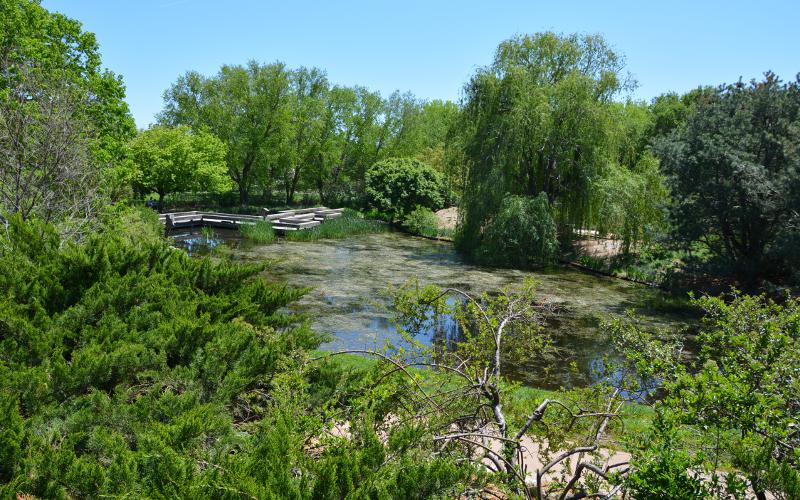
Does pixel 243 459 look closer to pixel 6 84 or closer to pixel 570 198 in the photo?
pixel 6 84

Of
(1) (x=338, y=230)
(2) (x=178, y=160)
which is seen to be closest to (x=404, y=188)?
(1) (x=338, y=230)

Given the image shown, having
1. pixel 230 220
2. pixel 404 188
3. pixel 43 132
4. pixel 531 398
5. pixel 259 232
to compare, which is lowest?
pixel 531 398

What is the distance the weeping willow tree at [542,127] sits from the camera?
1967cm

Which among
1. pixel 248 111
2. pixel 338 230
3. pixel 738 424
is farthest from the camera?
pixel 248 111

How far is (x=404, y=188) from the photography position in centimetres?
3394

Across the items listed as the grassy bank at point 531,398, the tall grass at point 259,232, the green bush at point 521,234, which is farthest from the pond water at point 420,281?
the green bush at point 521,234

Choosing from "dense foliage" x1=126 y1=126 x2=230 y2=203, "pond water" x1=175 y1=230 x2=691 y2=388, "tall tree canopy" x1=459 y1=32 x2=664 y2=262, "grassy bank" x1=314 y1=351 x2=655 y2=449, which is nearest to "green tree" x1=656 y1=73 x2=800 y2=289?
"pond water" x1=175 y1=230 x2=691 y2=388

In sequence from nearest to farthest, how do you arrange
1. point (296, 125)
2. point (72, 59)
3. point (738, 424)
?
point (738, 424) → point (72, 59) → point (296, 125)

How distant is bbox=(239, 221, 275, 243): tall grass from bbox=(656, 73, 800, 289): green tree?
15975mm

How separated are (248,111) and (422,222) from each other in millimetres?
14950

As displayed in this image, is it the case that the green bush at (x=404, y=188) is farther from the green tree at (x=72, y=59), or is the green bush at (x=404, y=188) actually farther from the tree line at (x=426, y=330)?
the green tree at (x=72, y=59)

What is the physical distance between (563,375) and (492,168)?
1151 cm

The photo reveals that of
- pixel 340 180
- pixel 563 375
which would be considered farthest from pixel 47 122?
pixel 340 180

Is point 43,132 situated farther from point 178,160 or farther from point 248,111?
point 248,111
